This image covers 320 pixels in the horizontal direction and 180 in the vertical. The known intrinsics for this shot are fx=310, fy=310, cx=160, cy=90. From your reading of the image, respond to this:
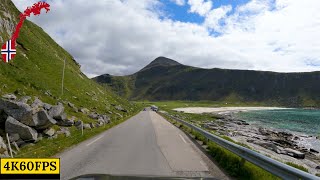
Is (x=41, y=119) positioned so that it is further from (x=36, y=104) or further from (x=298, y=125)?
(x=298, y=125)

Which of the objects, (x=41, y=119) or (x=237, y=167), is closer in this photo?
(x=237, y=167)

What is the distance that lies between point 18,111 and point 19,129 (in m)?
1.49

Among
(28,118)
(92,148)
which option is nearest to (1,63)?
(28,118)

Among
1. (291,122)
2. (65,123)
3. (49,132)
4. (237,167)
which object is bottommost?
(291,122)

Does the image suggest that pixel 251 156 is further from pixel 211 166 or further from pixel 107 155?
pixel 107 155

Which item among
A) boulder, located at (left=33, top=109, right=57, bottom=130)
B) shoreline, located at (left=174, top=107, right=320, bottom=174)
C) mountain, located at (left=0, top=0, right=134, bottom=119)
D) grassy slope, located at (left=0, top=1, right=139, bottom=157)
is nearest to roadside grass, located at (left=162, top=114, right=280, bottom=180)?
shoreline, located at (left=174, top=107, right=320, bottom=174)

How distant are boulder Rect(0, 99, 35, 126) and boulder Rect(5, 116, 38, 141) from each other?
2.95 feet

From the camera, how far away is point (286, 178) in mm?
7539

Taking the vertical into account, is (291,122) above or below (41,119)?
below

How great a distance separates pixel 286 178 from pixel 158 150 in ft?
29.3

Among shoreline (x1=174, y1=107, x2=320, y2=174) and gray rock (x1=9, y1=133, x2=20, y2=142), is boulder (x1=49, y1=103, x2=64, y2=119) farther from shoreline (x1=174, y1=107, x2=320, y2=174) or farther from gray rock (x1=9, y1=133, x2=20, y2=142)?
shoreline (x1=174, y1=107, x2=320, y2=174)

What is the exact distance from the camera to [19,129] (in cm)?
1833

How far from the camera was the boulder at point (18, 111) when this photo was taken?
19234mm

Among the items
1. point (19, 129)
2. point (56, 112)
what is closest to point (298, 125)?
point (56, 112)
